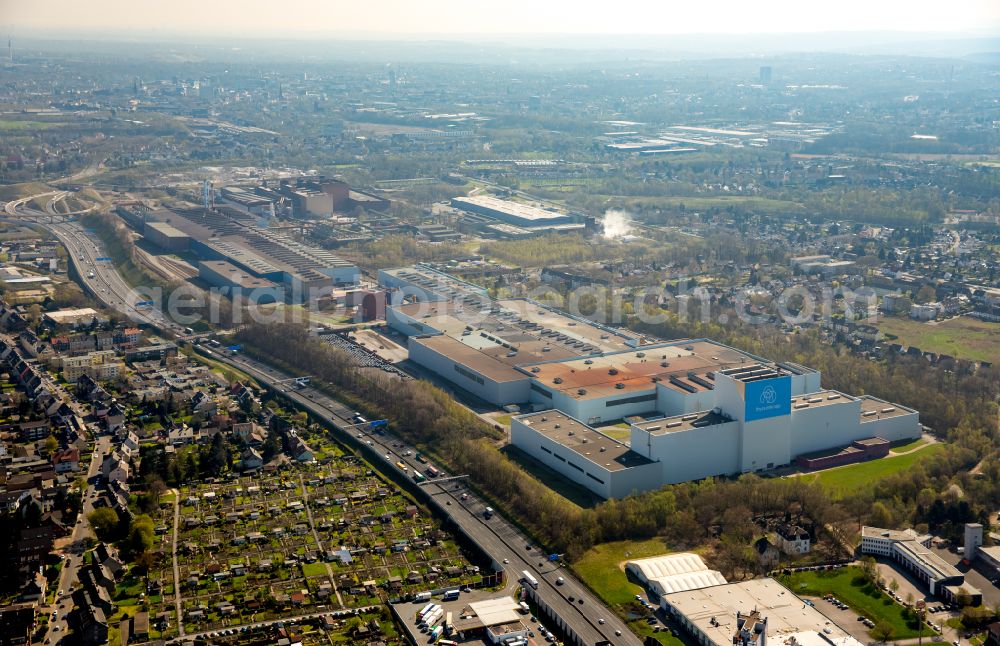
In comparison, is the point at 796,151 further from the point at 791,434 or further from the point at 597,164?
the point at 791,434

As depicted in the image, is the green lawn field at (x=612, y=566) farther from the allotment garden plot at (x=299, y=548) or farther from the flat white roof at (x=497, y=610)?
the allotment garden plot at (x=299, y=548)

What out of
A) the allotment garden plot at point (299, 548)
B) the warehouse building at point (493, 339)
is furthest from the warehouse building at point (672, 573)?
the warehouse building at point (493, 339)

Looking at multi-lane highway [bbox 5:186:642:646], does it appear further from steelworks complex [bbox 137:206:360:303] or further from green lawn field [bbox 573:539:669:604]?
steelworks complex [bbox 137:206:360:303]

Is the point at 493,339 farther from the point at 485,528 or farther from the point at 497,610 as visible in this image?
the point at 497,610

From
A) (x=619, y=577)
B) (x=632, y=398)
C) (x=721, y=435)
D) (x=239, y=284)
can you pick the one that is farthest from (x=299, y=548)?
(x=239, y=284)

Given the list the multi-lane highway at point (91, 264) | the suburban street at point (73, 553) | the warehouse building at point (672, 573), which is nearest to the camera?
the suburban street at point (73, 553)

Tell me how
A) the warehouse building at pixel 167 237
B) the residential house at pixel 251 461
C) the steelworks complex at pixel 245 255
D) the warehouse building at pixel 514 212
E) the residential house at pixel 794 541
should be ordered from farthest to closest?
the warehouse building at pixel 514 212
the warehouse building at pixel 167 237
the steelworks complex at pixel 245 255
the residential house at pixel 251 461
the residential house at pixel 794 541

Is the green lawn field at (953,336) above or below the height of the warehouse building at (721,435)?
below

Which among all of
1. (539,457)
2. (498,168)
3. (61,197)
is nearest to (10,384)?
(539,457)
